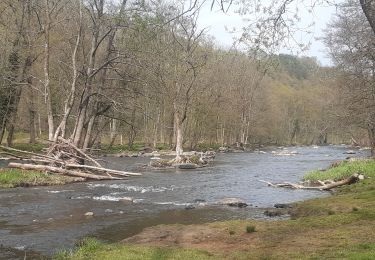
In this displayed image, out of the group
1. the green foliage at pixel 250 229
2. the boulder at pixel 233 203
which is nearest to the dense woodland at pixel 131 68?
the green foliage at pixel 250 229

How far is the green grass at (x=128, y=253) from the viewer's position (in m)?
9.95

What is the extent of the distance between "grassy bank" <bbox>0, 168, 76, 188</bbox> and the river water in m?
1.11

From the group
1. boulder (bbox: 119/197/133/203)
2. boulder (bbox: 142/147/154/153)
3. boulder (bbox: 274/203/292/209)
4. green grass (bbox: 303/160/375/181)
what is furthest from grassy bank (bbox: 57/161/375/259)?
boulder (bbox: 142/147/154/153)

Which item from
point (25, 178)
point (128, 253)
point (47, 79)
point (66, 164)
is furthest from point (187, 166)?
point (128, 253)

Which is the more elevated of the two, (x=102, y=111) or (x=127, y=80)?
(x=127, y=80)

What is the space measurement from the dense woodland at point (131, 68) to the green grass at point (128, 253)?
5.65 m

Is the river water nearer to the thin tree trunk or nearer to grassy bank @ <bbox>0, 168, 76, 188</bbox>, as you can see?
grassy bank @ <bbox>0, 168, 76, 188</bbox>

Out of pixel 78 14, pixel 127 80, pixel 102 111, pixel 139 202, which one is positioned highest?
pixel 78 14

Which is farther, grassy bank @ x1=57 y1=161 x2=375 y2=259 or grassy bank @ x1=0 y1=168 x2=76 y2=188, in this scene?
grassy bank @ x1=0 y1=168 x2=76 y2=188

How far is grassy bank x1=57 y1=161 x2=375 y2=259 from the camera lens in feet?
31.5

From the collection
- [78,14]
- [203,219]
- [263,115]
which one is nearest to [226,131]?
[263,115]

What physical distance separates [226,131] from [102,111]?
5567cm

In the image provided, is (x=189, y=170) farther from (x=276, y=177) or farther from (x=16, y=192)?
(x=16, y=192)

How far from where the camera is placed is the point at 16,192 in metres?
22.4
